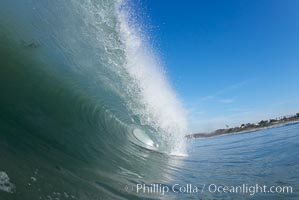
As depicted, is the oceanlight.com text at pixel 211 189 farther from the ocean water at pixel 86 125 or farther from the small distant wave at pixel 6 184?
the small distant wave at pixel 6 184

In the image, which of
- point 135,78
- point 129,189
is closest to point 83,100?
point 135,78

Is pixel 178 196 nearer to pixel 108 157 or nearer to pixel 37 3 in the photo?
pixel 108 157

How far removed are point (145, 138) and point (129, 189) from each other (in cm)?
889

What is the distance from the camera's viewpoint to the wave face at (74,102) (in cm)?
660

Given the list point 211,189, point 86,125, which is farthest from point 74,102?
point 211,189

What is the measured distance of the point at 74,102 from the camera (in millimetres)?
11594

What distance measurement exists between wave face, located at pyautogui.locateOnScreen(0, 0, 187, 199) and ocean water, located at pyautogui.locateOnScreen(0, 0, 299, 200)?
0.04 m

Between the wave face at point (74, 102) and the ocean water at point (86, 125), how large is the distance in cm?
4

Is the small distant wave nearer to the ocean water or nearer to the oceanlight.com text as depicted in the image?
the ocean water

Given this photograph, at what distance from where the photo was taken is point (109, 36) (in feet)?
49.5

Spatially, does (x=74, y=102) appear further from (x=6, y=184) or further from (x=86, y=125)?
(x=6, y=184)

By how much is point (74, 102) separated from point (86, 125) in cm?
124

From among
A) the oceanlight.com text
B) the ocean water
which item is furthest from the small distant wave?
the oceanlight.com text

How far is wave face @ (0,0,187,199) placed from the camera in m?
6.60
